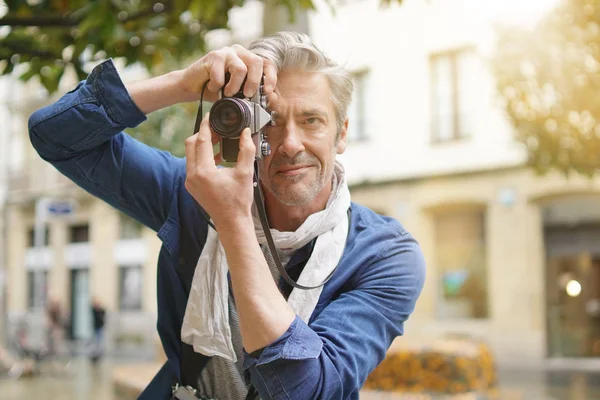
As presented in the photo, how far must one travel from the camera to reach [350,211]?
6.85 ft

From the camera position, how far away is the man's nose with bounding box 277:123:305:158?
6.09 feet

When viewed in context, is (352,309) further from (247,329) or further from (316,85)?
(316,85)

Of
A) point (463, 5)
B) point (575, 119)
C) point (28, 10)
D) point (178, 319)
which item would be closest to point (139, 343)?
point (463, 5)

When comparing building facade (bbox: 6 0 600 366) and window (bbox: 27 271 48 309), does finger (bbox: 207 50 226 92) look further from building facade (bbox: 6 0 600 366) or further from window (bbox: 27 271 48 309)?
window (bbox: 27 271 48 309)

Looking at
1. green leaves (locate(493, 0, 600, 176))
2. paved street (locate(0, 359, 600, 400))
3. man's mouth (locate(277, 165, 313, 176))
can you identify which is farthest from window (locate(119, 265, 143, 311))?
man's mouth (locate(277, 165, 313, 176))

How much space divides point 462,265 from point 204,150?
50.2ft

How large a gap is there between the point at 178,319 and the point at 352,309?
0.53 metres

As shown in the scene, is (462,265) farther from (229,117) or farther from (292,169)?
(229,117)

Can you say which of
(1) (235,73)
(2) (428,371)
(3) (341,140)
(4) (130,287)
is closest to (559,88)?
(2) (428,371)

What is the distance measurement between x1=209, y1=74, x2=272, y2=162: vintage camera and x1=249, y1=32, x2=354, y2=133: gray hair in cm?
21

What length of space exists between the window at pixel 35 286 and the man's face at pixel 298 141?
26880 millimetres

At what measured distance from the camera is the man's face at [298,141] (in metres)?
1.87

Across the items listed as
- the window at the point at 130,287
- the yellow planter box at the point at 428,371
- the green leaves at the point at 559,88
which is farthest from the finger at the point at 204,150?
the window at the point at 130,287

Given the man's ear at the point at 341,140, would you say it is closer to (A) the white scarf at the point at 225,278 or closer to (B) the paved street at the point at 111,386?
(A) the white scarf at the point at 225,278
